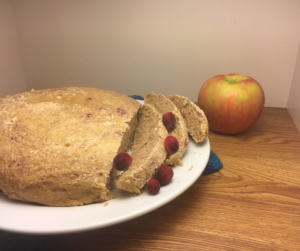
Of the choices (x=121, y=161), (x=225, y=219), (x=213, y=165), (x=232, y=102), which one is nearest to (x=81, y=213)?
(x=121, y=161)

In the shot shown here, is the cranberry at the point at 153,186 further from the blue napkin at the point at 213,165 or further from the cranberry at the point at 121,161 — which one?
the blue napkin at the point at 213,165

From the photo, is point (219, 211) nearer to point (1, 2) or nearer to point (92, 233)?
point (92, 233)

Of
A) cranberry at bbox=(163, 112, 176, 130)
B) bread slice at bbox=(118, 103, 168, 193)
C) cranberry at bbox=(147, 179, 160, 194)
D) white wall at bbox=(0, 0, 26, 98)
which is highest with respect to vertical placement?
white wall at bbox=(0, 0, 26, 98)

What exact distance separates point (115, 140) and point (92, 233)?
1.34ft

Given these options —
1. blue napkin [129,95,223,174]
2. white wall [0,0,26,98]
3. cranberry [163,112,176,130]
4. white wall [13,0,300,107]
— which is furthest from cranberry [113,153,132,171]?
white wall [0,0,26,98]

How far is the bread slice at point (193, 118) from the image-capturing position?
1294mm

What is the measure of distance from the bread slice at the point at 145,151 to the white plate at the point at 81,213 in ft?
0.22

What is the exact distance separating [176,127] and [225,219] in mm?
512

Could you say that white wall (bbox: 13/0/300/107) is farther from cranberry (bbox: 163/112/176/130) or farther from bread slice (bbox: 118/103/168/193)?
cranberry (bbox: 163/112/176/130)

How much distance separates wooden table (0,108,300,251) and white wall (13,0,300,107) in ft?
2.92

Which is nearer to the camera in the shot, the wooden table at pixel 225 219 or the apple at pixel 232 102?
the wooden table at pixel 225 219

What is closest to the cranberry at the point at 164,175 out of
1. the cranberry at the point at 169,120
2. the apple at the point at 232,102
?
the cranberry at the point at 169,120

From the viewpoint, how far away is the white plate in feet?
2.71

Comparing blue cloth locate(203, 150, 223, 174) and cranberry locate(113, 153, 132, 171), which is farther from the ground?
cranberry locate(113, 153, 132, 171)
